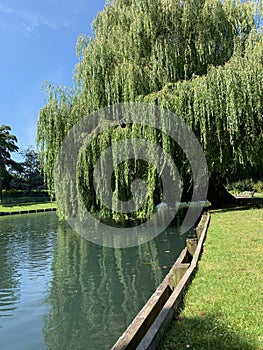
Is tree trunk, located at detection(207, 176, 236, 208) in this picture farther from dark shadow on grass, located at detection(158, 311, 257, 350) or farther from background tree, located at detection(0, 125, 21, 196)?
background tree, located at detection(0, 125, 21, 196)

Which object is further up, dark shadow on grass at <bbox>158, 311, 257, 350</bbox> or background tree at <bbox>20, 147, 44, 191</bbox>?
background tree at <bbox>20, 147, 44, 191</bbox>

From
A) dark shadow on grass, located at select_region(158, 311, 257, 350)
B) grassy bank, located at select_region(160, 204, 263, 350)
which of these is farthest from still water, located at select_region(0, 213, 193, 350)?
dark shadow on grass, located at select_region(158, 311, 257, 350)

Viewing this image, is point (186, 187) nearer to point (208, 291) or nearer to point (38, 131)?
point (38, 131)

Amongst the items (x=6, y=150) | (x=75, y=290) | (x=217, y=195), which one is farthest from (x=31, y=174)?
(x=75, y=290)

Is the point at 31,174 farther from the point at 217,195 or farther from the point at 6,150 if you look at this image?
the point at 217,195

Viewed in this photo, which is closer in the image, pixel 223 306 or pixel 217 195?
pixel 223 306

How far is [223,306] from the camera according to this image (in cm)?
348

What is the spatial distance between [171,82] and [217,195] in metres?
6.63

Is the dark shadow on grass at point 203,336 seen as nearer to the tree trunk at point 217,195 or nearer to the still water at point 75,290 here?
the still water at point 75,290

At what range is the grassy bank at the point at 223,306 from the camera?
2.78 metres

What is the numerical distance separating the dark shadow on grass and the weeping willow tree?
7960mm

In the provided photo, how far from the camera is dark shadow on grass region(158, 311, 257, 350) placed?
270cm

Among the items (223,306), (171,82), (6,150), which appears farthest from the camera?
(6,150)

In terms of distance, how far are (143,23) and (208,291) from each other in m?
11.2
